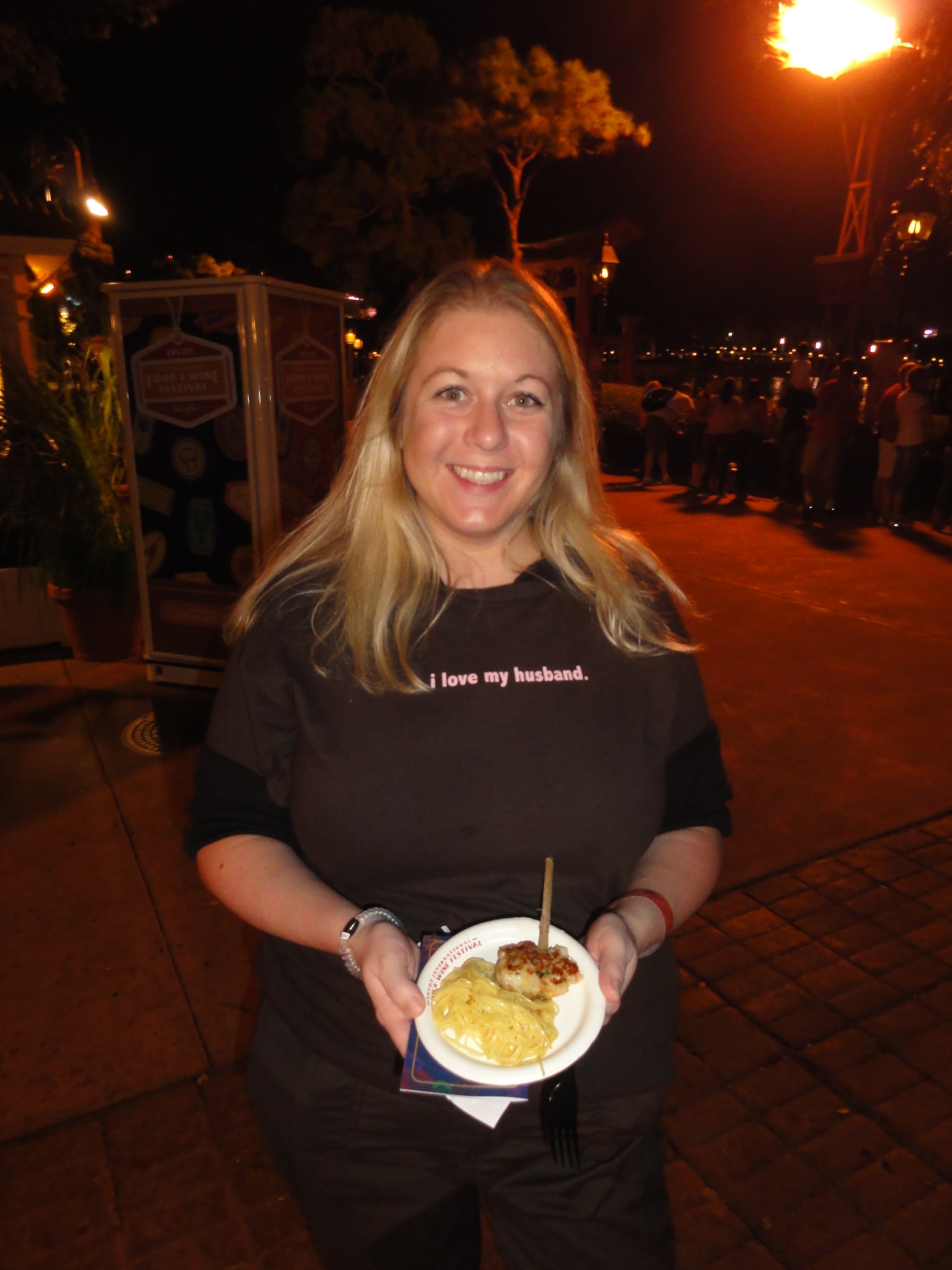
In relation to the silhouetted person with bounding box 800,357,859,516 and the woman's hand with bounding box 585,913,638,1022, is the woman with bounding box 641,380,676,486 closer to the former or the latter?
the silhouetted person with bounding box 800,357,859,516

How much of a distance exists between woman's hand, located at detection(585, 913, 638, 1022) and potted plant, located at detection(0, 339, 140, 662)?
18.1 feet

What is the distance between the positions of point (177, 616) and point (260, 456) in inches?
50.2

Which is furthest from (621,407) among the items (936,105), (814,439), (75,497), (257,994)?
(257,994)

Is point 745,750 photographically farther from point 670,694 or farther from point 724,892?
point 670,694

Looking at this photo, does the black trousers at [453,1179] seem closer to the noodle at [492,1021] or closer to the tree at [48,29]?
the noodle at [492,1021]

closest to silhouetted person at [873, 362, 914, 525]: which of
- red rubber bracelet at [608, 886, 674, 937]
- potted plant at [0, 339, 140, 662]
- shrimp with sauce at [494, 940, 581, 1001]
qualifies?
potted plant at [0, 339, 140, 662]

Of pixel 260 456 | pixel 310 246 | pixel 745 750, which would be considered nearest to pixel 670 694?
pixel 745 750

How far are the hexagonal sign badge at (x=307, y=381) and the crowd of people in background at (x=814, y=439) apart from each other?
7.21 m

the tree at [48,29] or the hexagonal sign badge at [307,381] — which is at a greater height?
the tree at [48,29]

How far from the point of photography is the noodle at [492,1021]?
1.27 m

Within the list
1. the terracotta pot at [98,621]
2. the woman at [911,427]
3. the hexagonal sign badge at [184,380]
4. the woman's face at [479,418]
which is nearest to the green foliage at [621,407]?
the woman at [911,427]

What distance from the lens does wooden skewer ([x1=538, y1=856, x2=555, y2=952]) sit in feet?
4.35

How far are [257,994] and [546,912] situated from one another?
7.12 ft

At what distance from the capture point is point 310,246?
23922 millimetres
